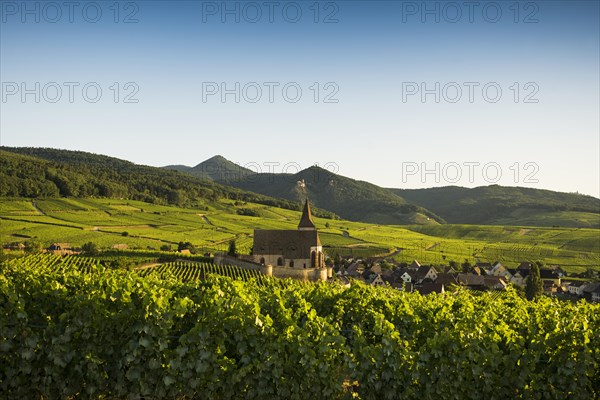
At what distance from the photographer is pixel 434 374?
34.1 ft

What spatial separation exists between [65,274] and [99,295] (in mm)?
2615

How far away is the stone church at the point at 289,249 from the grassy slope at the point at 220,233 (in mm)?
27013

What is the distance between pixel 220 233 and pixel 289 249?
50032 millimetres

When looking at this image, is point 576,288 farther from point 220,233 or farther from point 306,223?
point 220,233

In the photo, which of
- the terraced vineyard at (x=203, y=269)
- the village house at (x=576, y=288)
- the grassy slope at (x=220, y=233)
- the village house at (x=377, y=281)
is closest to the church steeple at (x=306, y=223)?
the terraced vineyard at (x=203, y=269)

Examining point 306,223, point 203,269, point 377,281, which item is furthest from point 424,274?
point 203,269

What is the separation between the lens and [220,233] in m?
134

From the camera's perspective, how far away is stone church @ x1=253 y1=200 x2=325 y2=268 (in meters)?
87.4

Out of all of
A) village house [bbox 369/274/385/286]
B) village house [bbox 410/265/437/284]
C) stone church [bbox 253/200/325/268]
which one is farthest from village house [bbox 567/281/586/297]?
stone church [bbox 253/200/325/268]

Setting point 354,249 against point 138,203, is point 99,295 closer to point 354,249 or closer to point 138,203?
point 354,249

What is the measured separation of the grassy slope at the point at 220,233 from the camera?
110625mm

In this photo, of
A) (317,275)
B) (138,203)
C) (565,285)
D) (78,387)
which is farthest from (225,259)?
(138,203)

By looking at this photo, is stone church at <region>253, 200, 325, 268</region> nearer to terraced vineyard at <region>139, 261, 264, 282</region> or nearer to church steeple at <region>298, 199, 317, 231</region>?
church steeple at <region>298, 199, 317, 231</region>

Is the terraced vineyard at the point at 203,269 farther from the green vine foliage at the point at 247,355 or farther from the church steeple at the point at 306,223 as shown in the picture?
the green vine foliage at the point at 247,355
